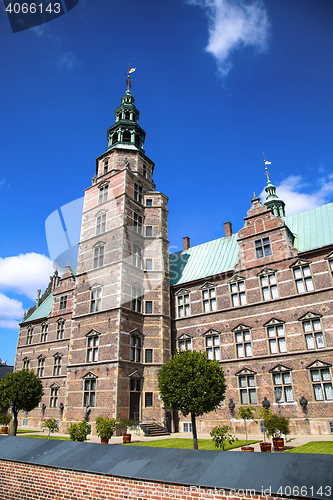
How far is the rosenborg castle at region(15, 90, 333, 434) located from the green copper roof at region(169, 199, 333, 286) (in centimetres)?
13

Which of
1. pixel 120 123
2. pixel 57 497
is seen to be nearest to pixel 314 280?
pixel 57 497

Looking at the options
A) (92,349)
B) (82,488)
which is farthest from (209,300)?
(82,488)

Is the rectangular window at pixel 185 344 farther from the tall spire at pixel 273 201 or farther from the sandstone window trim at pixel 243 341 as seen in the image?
the tall spire at pixel 273 201

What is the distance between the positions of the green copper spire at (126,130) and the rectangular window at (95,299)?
1632 cm

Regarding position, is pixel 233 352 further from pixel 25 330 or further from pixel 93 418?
pixel 25 330

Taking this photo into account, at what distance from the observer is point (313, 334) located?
21.5 meters

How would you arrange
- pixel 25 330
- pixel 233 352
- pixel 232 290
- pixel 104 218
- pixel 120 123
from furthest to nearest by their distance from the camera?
pixel 25 330 < pixel 120 123 < pixel 104 218 < pixel 232 290 < pixel 233 352

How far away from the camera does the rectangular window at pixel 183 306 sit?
1134 inches

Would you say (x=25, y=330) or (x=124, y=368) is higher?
(x=25, y=330)

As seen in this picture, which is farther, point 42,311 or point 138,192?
point 42,311

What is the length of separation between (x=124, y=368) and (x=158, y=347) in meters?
3.86

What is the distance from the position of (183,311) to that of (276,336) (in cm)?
861

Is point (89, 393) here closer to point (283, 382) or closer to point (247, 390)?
point (247, 390)

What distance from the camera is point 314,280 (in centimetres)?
2272
